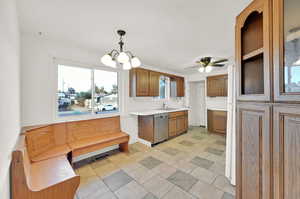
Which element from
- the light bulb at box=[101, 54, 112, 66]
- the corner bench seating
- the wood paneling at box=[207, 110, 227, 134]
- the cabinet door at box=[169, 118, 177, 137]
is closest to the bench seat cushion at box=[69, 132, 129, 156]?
the corner bench seating

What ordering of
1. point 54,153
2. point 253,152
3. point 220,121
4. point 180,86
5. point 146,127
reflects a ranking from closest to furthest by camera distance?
point 253,152 < point 54,153 < point 146,127 < point 220,121 < point 180,86

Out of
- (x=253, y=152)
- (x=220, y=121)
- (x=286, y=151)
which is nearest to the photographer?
(x=286, y=151)

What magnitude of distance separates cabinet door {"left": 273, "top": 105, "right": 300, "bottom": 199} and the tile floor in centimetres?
127

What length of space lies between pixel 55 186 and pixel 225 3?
2.78 metres

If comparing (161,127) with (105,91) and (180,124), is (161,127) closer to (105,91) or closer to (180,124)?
(180,124)

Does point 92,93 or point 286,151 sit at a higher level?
point 92,93

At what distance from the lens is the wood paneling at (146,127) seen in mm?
3411

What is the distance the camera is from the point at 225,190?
181 cm

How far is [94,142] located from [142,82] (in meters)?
1.98

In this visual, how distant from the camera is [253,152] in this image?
0.95 meters

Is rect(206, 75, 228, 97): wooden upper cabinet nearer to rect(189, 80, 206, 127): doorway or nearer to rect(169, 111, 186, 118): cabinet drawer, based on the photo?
rect(189, 80, 206, 127): doorway

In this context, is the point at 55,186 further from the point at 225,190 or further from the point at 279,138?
the point at 225,190

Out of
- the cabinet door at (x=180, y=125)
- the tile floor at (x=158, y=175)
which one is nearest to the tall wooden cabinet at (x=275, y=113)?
the tile floor at (x=158, y=175)

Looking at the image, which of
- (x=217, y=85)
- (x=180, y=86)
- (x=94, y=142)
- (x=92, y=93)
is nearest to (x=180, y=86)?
(x=180, y=86)
